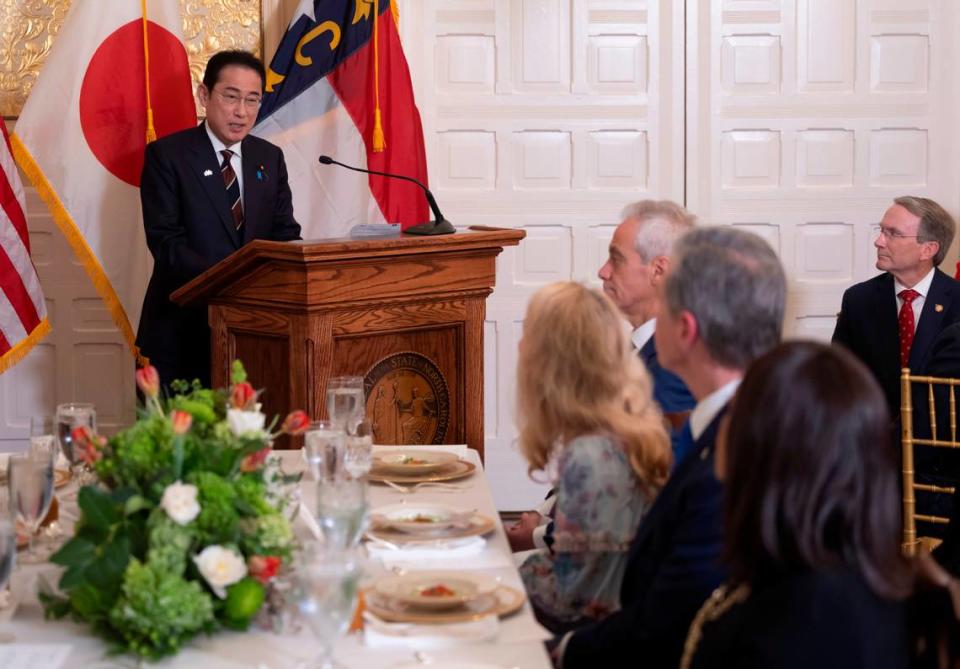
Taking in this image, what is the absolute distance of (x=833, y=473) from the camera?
1.44 metres

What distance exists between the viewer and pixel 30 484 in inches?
83.7

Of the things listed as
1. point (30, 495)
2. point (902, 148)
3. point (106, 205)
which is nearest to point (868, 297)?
point (902, 148)

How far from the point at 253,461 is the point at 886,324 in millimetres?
3539

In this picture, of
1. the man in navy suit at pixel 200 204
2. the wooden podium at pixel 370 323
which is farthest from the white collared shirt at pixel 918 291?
the man in navy suit at pixel 200 204

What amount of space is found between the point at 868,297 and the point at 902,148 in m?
1.32

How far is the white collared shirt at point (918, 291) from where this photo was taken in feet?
16.3

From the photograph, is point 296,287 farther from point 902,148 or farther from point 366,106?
point 902,148

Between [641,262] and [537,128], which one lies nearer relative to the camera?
[641,262]

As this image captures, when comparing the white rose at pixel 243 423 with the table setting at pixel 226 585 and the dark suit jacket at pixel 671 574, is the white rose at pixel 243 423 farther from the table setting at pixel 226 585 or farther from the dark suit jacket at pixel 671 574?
the dark suit jacket at pixel 671 574

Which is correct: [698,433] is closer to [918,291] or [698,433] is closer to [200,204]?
[200,204]

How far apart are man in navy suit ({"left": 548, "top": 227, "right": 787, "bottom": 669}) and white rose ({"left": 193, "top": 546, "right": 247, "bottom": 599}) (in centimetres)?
60

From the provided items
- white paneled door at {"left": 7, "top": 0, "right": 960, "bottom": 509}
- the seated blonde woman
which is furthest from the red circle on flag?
the seated blonde woman

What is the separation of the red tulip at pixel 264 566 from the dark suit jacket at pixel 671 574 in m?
0.55

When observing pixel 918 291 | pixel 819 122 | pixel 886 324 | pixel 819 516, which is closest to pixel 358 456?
pixel 819 516
